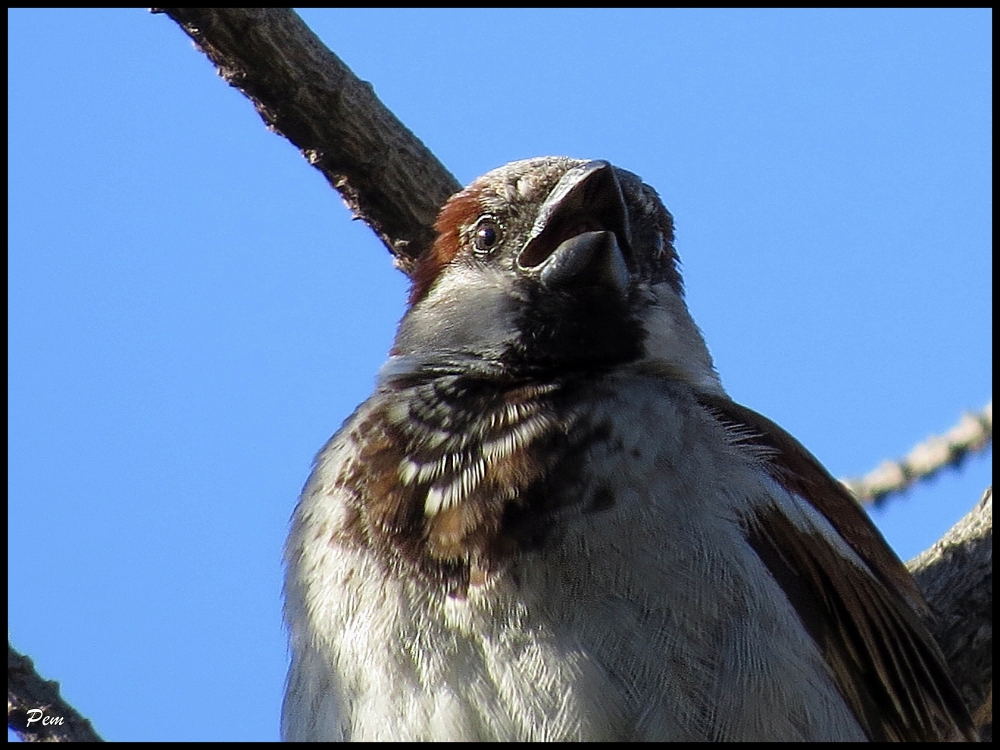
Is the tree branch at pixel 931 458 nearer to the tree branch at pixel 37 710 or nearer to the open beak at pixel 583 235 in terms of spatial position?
the open beak at pixel 583 235

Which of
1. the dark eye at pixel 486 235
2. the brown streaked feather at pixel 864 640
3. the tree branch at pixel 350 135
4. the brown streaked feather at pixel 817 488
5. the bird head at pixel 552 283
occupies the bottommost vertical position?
the brown streaked feather at pixel 864 640

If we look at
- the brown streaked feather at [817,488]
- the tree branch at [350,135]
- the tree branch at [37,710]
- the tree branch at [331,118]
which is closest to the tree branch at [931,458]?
the tree branch at [350,135]

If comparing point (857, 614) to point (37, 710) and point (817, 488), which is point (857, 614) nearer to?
point (817, 488)

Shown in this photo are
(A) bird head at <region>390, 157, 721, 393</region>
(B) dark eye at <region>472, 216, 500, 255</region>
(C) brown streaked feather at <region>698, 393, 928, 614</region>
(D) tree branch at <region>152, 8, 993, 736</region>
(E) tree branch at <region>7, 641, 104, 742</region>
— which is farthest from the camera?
(B) dark eye at <region>472, 216, 500, 255</region>

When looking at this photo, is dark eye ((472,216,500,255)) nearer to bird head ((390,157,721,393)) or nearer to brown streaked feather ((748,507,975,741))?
bird head ((390,157,721,393))

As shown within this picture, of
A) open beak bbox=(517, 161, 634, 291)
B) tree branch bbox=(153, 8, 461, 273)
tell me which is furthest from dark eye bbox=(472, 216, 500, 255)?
tree branch bbox=(153, 8, 461, 273)

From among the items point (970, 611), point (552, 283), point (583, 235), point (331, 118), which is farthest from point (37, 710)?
point (970, 611)
